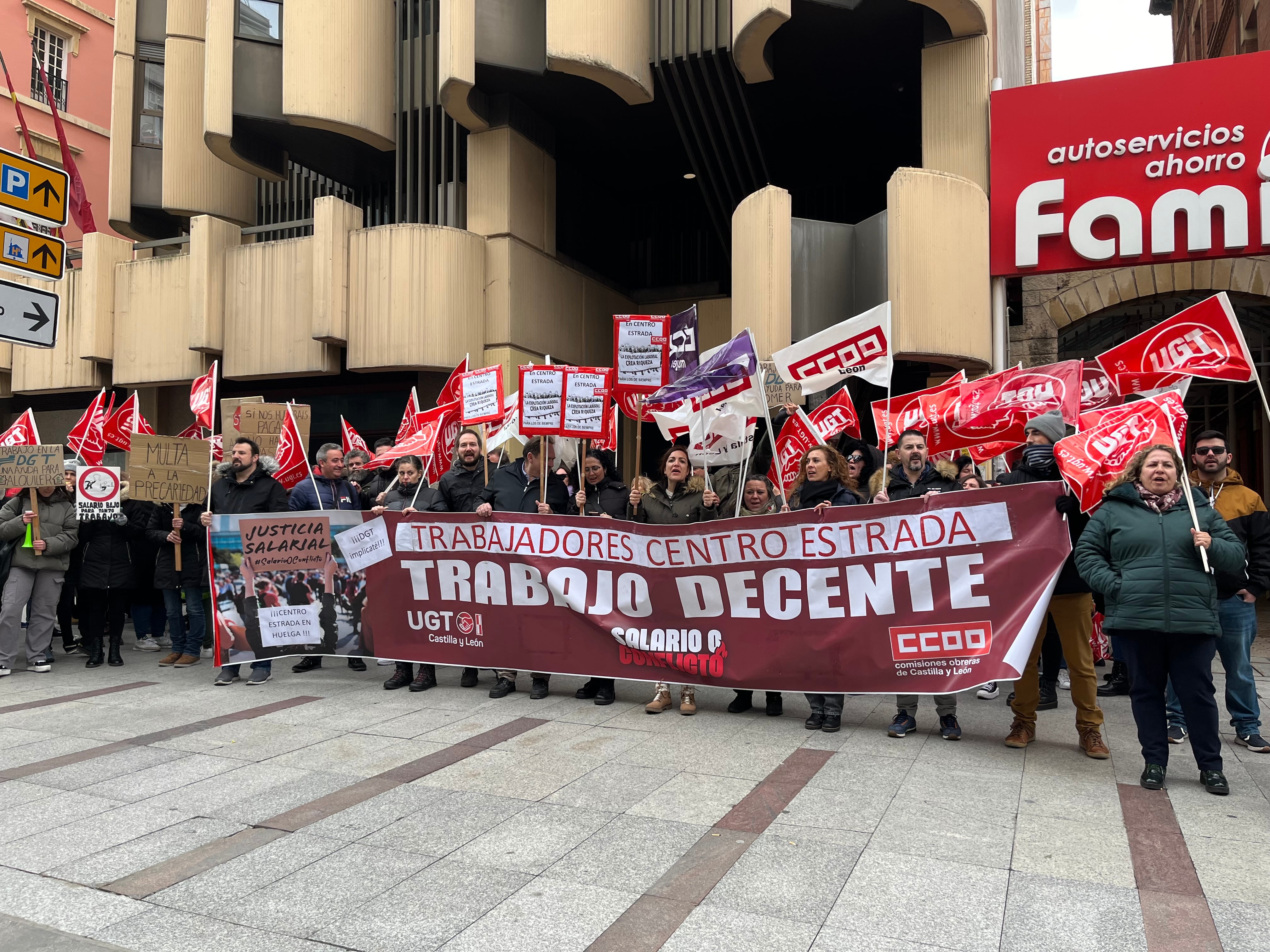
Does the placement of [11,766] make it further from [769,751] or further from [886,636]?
[886,636]

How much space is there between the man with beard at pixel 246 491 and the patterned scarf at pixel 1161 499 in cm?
680

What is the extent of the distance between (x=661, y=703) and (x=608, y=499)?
5.80ft

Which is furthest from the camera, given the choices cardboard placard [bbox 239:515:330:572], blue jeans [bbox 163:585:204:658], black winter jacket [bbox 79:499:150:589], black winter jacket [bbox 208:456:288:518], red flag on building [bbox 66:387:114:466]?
red flag on building [bbox 66:387:114:466]

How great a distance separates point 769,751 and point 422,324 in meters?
10.7

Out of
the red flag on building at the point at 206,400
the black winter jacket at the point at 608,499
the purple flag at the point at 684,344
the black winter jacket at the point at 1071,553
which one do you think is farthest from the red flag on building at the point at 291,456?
the black winter jacket at the point at 1071,553

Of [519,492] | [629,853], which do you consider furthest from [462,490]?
[629,853]

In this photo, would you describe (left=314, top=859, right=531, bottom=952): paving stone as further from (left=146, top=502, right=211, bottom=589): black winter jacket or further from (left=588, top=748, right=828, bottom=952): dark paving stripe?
(left=146, top=502, right=211, bottom=589): black winter jacket

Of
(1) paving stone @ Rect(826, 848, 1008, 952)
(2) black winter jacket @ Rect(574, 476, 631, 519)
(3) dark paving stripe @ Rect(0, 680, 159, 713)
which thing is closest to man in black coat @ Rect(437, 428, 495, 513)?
(2) black winter jacket @ Rect(574, 476, 631, 519)

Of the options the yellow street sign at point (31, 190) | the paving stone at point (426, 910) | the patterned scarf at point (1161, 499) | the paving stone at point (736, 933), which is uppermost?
the yellow street sign at point (31, 190)

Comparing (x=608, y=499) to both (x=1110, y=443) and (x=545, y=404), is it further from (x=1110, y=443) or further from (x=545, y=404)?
(x=1110, y=443)

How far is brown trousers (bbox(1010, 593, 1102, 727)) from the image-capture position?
584 centimetres

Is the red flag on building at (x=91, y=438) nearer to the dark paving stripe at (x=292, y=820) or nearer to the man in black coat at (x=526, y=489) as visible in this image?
the man in black coat at (x=526, y=489)

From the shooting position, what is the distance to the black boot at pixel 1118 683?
788 centimetres

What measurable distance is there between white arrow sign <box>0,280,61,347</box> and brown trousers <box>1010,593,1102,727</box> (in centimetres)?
667
